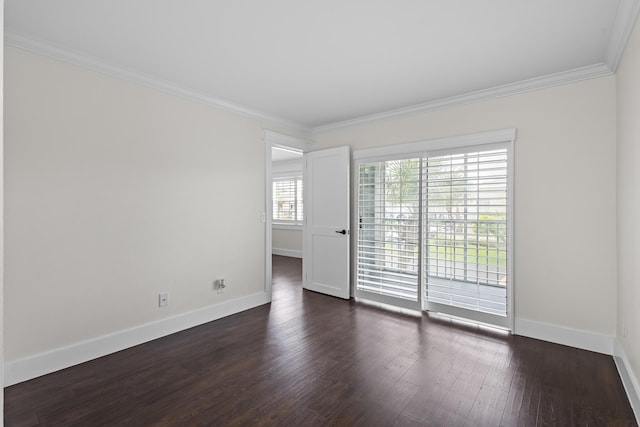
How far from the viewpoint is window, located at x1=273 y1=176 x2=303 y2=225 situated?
26.4 feet

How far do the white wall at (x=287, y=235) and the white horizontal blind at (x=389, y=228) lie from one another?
3.65m

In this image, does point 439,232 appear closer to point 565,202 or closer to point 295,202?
point 565,202

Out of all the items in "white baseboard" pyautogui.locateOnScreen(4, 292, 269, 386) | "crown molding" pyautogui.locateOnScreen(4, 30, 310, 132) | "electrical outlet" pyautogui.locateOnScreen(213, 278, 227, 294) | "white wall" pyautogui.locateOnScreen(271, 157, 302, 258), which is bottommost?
"white baseboard" pyautogui.locateOnScreen(4, 292, 269, 386)

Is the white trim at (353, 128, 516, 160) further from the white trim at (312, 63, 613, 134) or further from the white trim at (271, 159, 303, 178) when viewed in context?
the white trim at (271, 159, 303, 178)

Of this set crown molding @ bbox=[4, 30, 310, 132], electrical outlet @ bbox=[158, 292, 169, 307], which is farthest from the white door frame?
electrical outlet @ bbox=[158, 292, 169, 307]

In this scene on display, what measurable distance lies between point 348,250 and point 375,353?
1699 millimetres

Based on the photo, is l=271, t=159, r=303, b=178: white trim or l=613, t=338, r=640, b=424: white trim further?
l=271, t=159, r=303, b=178: white trim

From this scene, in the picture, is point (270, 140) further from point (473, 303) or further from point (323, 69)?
point (473, 303)

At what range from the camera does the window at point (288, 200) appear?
8.05 meters

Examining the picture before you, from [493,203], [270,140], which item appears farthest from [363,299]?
[270,140]

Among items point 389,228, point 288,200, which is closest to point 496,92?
point 389,228

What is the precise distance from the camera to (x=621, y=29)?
2.19 m

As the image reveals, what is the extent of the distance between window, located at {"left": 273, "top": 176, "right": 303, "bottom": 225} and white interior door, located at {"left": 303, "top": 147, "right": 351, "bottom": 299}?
124 inches

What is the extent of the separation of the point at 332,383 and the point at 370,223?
2245mm
